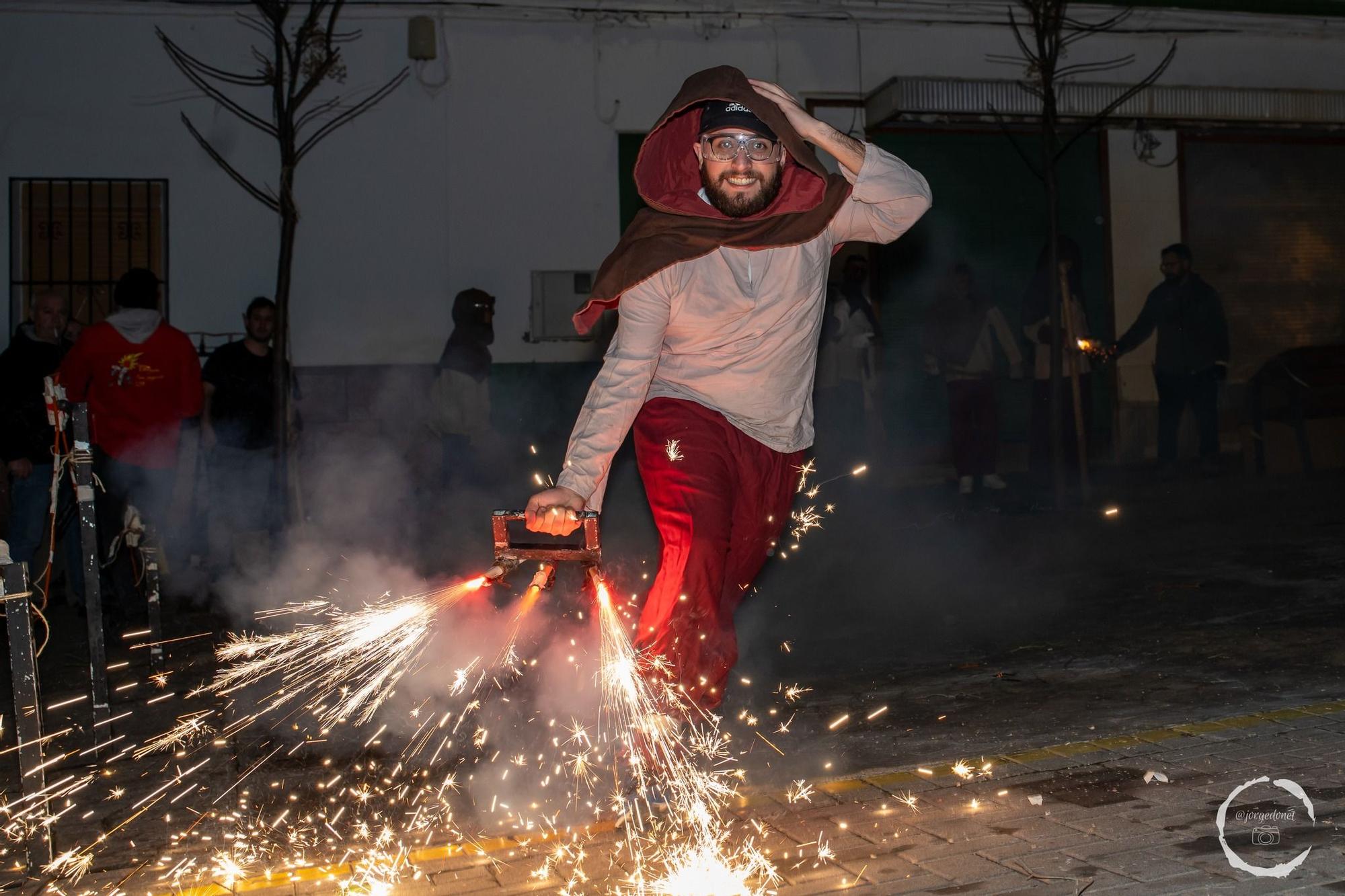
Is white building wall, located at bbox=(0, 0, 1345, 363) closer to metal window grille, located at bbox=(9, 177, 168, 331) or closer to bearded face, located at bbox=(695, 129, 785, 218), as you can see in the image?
metal window grille, located at bbox=(9, 177, 168, 331)

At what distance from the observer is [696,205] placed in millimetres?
4289

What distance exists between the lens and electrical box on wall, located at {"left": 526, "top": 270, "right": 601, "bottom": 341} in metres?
13.0

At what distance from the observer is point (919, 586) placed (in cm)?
783

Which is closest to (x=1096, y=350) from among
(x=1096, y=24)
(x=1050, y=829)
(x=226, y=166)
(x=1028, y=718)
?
(x=1096, y=24)

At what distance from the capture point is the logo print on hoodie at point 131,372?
7527mm

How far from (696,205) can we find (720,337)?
451 millimetres

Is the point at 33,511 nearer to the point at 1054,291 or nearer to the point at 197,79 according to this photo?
the point at 197,79

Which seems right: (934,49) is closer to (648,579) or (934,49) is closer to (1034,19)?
(1034,19)

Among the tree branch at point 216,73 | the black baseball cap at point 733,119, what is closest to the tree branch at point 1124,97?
the tree branch at point 216,73

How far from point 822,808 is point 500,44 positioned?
1059 cm

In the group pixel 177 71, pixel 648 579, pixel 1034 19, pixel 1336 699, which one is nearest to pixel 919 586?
pixel 648 579

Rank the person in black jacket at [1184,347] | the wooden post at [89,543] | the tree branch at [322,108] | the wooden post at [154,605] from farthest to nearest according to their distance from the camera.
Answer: the person in black jacket at [1184,347]
the tree branch at [322,108]
the wooden post at [154,605]
the wooden post at [89,543]

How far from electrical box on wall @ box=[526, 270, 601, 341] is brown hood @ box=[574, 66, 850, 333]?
855 centimetres

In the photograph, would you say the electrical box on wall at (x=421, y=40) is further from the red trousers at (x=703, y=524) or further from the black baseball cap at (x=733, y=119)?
the red trousers at (x=703, y=524)
